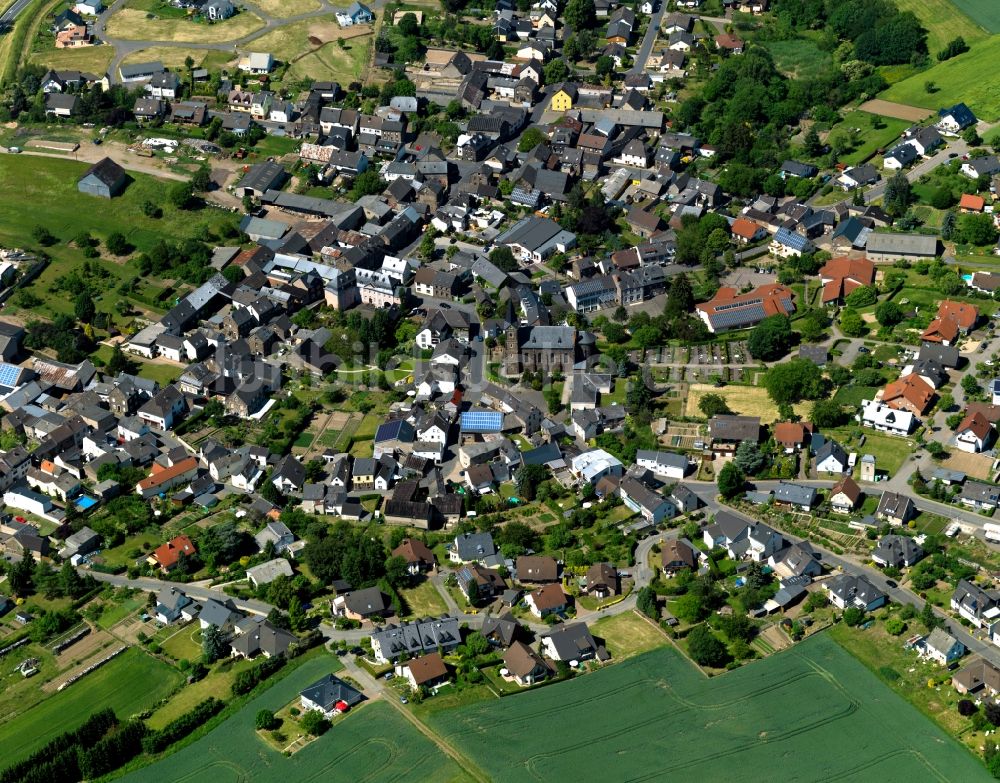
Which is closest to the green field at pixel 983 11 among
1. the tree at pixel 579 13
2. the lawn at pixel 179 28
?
the tree at pixel 579 13

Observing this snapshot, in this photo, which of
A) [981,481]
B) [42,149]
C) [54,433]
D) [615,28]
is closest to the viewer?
[981,481]

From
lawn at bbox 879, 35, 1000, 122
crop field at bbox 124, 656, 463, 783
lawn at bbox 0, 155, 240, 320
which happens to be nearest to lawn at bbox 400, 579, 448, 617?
crop field at bbox 124, 656, 463, 783

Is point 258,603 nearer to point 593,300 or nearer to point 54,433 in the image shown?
point 54,433

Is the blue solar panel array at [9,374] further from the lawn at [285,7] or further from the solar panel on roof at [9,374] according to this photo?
the lawn at [285,7]

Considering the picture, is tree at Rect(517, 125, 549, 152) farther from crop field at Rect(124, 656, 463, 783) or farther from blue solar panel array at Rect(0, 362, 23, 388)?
crop field at Rect(124, 656, 463, 783)

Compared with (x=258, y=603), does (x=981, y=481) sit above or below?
above

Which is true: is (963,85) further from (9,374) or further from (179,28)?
(9,374)

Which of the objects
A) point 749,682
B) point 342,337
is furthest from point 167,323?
point 749,682
